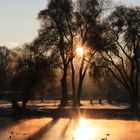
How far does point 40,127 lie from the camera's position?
1487 inches

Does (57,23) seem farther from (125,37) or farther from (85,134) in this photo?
(85,134)

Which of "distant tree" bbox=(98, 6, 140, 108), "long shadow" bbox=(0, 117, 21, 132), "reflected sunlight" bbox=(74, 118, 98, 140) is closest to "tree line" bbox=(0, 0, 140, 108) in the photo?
"distant tree" bbox=(98, 6, 140, 108)

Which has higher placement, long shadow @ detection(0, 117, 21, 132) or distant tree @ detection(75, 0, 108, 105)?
distant tree @ detection(75, 0, 108, 105)

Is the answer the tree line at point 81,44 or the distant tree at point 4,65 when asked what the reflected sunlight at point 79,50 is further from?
the distant tree at point 4,65

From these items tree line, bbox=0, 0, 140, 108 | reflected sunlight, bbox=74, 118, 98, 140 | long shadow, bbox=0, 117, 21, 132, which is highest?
tree line, bbox=0, 0, 140, 108

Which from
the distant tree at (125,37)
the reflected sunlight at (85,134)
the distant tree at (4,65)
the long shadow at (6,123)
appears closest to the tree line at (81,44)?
the distant tree at (125,37)

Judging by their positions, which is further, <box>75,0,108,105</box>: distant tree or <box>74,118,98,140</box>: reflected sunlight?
<box>75,0,108,105</box>: distant tree

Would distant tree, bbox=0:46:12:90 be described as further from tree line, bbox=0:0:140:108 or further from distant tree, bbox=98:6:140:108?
distant tree, bbox=98:6:140:108

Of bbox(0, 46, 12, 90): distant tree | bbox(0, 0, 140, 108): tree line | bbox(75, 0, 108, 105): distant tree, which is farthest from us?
bbox(0, 46, 12, 90): distant tree

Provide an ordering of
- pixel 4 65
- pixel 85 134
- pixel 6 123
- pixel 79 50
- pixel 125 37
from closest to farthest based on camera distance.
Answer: pixel 85 134 → pixel 6 123 → pixel 125 37 → pixel 79 50 → pixel 4 65

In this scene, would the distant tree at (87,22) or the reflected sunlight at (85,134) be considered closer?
the reflected sunlight at (85,134)

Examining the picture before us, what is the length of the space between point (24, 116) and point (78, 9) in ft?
72.6

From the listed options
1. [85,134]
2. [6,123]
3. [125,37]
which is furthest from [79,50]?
[85,134]

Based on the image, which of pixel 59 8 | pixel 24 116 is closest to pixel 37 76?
pixel 24 116
